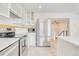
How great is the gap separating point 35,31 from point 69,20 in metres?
2.07

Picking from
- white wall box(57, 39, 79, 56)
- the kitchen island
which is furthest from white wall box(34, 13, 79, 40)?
the kitchen island

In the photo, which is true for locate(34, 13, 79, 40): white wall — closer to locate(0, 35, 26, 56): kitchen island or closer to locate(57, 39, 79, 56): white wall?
locate(57, 39, 79, 56): white wall

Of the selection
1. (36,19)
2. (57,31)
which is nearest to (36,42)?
(36,19)

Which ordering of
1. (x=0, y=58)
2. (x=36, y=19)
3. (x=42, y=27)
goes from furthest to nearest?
(x=42, y=27) < (x=36, y=19) < (x=0, y=58)

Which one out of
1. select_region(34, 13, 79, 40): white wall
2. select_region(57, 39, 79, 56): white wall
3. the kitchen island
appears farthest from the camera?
select_region(34, 13, 79, 40): white wall

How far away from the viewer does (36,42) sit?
5852 millimetres

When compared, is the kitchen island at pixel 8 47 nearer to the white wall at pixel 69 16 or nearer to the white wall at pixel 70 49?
the white wall at pixel 70 49

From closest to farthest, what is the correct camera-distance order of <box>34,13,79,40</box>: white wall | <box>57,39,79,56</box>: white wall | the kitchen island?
the kitchen island → <box>57,39,79,56</box>: white wall → <box>34,13,79,40</box>: white wall

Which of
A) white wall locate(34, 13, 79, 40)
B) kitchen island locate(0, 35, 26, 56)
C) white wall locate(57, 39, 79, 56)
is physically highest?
white wall locate(34, 13, 79, 40)

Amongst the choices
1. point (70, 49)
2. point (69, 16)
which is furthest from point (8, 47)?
point (69, 16)

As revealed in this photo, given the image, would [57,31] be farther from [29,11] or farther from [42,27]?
[29,11]

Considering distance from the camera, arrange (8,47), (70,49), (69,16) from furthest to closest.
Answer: (69,16) → (70,49) → (8,47)

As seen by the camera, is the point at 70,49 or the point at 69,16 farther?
the point at 69,16

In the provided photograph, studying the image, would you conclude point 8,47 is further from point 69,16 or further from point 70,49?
point 69,16
